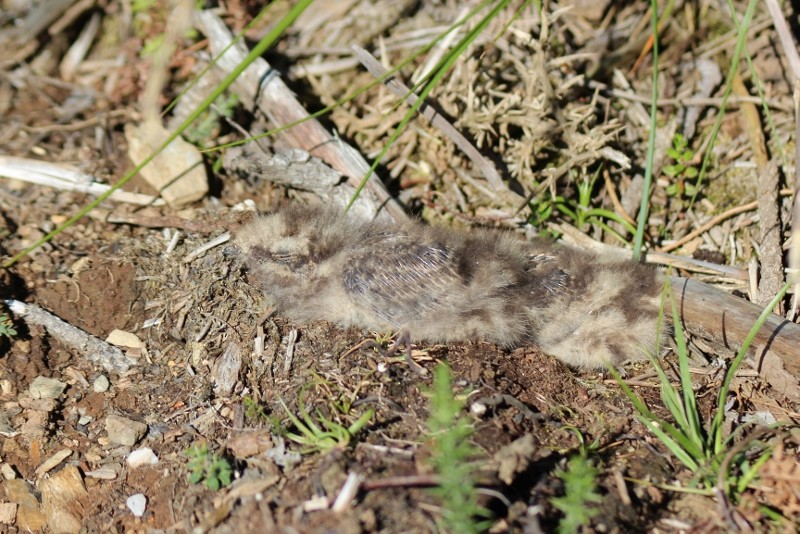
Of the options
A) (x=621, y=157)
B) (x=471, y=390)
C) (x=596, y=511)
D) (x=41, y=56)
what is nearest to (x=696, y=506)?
(x=596, y=511)

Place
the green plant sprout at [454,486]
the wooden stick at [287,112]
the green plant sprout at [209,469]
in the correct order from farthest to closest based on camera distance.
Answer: the wooden stick at [287,112] → the green plant sprout at [209,469] → the green plant sprout at [454,486]

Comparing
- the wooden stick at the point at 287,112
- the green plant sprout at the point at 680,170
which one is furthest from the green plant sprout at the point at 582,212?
the wooden stick at the point at 287,112

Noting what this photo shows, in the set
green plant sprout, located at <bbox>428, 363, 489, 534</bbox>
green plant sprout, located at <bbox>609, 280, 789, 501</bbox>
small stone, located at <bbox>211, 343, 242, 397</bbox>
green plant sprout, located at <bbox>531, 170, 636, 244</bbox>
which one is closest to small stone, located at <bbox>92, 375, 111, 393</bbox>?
small stone, located at <bbox>211, 343, 242, 397</bbox>

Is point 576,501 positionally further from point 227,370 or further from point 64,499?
point 64,499

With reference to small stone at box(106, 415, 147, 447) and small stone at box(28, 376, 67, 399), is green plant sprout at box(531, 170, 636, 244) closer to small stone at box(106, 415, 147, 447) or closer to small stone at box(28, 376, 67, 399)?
small stone at box(106, 415, 147, 447)

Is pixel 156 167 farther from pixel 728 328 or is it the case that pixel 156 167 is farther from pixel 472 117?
pixel 728 328

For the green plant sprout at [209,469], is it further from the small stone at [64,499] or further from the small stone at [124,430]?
the small stone at [64,499]
